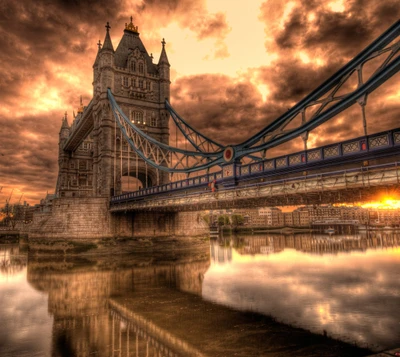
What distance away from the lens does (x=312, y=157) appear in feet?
45.3

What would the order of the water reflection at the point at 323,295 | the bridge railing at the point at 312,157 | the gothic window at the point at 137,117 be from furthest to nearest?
the gothic window at the point at 137,117 → the water reflection at the point at 323,295 → the bridge railing at the point at 312,157

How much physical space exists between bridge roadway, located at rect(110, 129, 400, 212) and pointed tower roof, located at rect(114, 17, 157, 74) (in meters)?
29.5

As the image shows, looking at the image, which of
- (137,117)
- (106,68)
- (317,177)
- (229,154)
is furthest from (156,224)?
(317,177)

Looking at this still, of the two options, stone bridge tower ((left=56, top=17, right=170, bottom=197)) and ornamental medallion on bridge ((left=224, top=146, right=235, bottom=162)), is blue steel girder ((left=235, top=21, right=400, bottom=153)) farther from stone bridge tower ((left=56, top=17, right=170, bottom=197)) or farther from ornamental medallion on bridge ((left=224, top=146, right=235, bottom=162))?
stone bridge tower ((left=56, top=17, right=170, bottom=197))

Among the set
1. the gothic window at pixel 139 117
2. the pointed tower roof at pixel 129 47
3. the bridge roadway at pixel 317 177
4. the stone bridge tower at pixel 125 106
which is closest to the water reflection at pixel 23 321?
the bridge roadway at pixel 317 177

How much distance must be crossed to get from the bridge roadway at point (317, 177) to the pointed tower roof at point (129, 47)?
29.5m

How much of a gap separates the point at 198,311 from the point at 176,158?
61.8ft

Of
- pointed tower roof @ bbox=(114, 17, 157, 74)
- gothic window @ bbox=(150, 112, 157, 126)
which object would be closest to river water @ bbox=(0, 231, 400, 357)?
gothic window @ bbox=(150, 112, 157, 126)

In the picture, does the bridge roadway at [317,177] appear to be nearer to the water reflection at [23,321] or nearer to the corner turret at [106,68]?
the water reflection at [23,321]

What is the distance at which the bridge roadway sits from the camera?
37.4ft

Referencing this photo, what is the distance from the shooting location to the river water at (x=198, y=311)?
995cm

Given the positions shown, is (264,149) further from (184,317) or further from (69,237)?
(69,237)

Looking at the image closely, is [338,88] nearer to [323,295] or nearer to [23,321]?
[323,295]

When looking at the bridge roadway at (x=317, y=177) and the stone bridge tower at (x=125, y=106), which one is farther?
the stone bridge tower at (x=125, y=106)
